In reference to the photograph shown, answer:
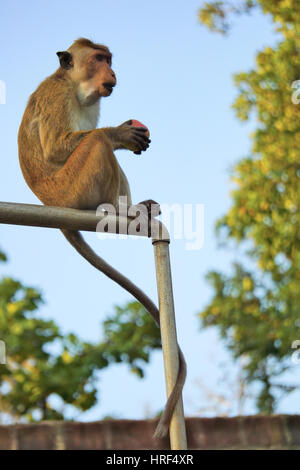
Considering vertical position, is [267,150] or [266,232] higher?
[267,150]

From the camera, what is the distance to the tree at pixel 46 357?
31.3ft

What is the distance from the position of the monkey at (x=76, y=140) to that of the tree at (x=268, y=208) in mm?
7488

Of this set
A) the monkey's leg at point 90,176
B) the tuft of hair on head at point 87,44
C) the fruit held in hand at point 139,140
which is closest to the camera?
the fruit held in hand at point 139,140

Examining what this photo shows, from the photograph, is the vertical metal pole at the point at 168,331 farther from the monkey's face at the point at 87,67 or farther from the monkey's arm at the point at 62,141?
the monkey's face at the point at 87,67

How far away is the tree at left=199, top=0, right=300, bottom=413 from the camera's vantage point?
10852mm

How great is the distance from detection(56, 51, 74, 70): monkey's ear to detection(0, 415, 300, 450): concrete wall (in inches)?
78.4

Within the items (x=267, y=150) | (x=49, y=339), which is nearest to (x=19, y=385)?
(x=49, y=339)

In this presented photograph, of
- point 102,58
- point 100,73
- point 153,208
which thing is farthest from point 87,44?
point 153,208

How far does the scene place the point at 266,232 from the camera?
10984mm

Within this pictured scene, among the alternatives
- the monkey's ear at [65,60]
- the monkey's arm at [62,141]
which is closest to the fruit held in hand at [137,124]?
the monkey's arm at [62,141]

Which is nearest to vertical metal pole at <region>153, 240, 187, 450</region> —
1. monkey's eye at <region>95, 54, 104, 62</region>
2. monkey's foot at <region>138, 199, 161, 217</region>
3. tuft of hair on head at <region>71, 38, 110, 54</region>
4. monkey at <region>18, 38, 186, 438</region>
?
monkey at <region>18, 38, 186, 438</region>

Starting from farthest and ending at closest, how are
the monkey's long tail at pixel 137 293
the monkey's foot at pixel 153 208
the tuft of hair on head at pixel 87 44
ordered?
1. the tuft of hair on head at pixel 87 44
2. the monkey's foot at pixel 153 208
3. the monkey's long tail at pixel 137 293

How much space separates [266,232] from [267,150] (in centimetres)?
150

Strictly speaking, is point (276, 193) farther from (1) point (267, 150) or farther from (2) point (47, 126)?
(2) point (47, 126)
